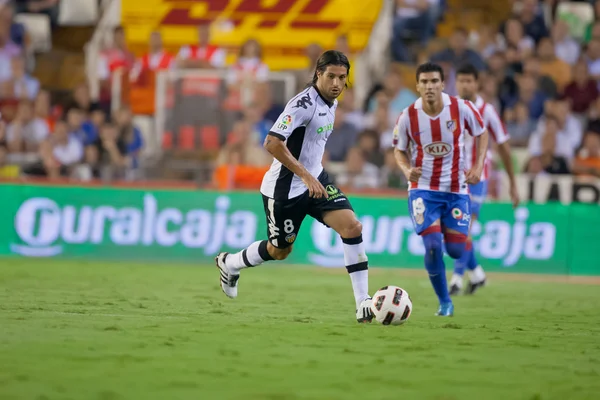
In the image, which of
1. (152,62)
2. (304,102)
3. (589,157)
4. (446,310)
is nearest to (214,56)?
(152,62)

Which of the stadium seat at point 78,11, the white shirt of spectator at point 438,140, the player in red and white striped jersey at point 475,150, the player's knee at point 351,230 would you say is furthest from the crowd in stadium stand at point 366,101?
the player's knee at point 351,230

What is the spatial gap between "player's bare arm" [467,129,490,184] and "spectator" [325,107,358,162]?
7792mm

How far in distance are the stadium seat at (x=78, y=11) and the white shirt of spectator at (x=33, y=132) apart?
3.48 metres

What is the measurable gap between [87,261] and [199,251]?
1749 mm

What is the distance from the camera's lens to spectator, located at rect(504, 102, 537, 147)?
61.8 feet

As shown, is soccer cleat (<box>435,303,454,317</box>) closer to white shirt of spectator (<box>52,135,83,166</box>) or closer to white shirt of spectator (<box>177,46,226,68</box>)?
white shirt of spectator (<box>52,135,83,166</box>)

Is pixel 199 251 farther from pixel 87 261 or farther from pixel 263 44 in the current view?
pixel 263 44

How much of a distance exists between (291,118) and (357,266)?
4.56 ft

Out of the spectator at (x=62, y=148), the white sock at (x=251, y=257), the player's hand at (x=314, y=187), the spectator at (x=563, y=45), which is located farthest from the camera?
the spectator at (x=563, y=45)

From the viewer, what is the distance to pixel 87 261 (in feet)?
53.5

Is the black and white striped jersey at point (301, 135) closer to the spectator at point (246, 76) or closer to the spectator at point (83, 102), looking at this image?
the spectator at point (246, 76)

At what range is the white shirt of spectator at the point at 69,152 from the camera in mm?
18469

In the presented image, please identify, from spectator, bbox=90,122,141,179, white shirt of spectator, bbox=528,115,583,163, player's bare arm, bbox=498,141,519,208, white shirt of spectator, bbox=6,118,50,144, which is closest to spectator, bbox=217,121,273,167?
spectator, bbox=90,122,141,179

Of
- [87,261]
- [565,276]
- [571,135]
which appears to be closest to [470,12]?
[571,135]
